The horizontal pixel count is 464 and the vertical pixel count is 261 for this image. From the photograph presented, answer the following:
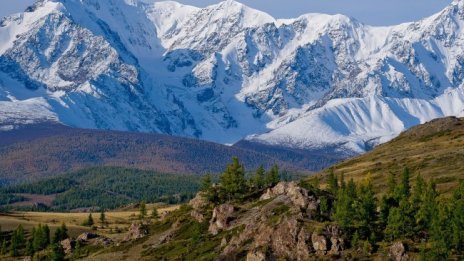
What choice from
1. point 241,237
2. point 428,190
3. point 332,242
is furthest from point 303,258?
point 428,190

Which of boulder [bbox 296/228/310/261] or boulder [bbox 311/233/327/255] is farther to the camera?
boulder [bbox 296/228/310/261]

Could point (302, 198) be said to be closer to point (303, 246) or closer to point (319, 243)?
point (303, 246)

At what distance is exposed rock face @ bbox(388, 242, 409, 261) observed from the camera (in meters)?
158

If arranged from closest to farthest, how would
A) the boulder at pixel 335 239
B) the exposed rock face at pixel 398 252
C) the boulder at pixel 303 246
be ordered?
the exposed rock face at pixel 398 252
the boulder at pixel 335 239
the boulder at pixel 303 246

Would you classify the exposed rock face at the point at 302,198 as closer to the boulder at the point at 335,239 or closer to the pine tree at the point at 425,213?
the boulder at the point at 335,239

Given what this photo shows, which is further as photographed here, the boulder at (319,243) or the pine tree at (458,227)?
the boulder at (319,243)

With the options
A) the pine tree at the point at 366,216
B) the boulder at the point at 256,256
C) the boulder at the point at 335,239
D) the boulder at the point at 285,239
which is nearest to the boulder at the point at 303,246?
the boulder at the point at 285,239

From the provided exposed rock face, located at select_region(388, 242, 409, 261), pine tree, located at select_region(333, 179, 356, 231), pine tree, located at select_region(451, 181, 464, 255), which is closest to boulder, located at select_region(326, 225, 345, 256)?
pine tree, located at select_region(333, 179, 356, 231)

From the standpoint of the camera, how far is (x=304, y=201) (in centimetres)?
18775

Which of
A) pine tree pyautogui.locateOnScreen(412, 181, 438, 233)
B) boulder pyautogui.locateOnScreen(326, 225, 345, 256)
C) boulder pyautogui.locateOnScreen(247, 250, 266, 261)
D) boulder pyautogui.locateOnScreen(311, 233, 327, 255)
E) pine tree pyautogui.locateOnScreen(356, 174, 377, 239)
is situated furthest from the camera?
boulder pyautogui.locateOnScreen(247, 250, 266, 261)

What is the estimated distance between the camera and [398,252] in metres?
159

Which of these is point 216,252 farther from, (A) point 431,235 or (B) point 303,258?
(A) point 431,235

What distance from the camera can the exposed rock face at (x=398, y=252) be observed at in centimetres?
15825

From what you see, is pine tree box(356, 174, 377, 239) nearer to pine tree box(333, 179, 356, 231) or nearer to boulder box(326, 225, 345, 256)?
pine tree box(333, 179, 356, 231)
